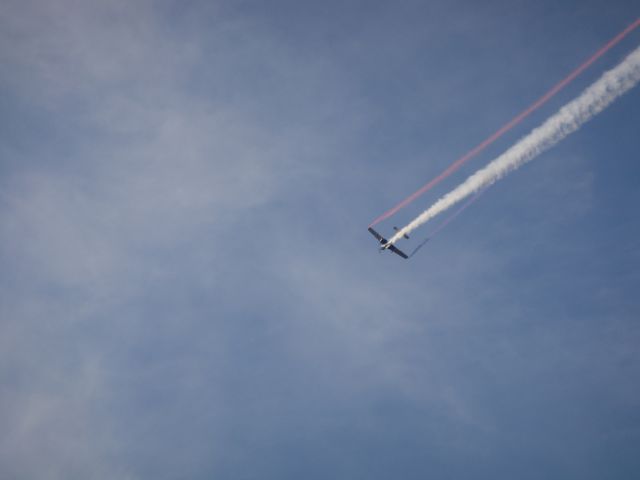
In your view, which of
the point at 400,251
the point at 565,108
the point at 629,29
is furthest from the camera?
the point at 400,251

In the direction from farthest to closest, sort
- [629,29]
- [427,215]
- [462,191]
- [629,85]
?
1. [427,215]
2. [462,191]
3. [629,85]
4. [629,29]

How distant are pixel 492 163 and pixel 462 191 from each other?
10.8ft

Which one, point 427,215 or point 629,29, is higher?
point 427,215

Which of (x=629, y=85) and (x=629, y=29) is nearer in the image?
(x=629, y=29)

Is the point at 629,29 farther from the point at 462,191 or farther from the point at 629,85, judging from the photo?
the point at 462,191

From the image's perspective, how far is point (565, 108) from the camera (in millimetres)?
28688

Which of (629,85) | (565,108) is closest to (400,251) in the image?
(565,108)

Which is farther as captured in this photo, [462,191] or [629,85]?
[462,191]

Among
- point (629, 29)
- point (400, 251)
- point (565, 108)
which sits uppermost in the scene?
point (400, 251)

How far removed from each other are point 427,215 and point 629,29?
18.3 metres

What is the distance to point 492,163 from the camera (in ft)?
107

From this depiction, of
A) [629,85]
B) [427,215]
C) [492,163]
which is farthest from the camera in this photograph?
[427,215]

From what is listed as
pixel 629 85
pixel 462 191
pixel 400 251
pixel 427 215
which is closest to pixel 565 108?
pixel 629 85

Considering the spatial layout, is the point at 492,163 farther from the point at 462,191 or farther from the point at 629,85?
the point at 629,85
